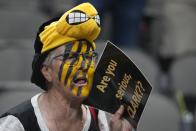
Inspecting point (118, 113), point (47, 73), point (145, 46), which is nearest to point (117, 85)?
point (118, 113)

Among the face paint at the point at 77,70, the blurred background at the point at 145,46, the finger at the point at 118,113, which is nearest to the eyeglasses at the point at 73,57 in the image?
the face paint at the point at 77,70

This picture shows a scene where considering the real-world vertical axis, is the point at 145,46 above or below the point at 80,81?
below

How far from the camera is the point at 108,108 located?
328 centimetres

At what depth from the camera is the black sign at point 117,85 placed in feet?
10.7

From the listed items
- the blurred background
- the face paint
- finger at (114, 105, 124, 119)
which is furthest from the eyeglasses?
the blurred background

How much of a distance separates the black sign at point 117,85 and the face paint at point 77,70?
38 mm

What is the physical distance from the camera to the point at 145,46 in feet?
24.7

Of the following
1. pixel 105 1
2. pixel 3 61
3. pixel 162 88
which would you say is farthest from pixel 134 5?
pixel 3 61

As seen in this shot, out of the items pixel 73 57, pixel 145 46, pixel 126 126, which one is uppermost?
pixel 73 57

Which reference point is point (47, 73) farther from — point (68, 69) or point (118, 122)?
point (118, 122)

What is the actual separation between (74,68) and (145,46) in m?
4.33

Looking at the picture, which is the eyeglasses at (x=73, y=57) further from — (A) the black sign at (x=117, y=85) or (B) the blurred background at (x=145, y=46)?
(B) the blurred background at (x=145, y=46)

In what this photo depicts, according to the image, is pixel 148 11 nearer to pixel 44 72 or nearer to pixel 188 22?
pixel 188 22

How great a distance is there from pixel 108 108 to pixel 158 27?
4.22 meters
